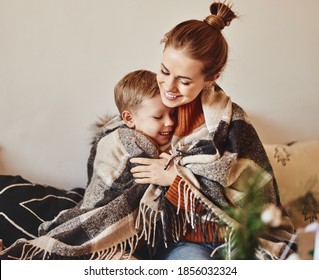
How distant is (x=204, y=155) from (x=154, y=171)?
0.38 feet

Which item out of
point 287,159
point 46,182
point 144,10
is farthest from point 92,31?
point 287,159

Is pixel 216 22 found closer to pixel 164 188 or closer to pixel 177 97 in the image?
pixel 177 97

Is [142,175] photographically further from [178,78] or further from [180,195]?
[178,78]

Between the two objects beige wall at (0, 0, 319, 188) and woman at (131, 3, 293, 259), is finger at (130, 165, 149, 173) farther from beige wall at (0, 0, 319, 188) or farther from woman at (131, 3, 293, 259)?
beige wall at (0, 0, 319, 188)

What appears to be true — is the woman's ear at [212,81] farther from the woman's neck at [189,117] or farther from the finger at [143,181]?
the finger at [143,181]

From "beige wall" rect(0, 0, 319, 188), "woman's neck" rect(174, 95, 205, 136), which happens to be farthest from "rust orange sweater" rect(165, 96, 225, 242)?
"beige wall" rect(0, 0, 319, 188)

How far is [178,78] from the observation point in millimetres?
1019

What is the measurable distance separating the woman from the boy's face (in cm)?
2

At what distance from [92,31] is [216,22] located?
0.31 meters

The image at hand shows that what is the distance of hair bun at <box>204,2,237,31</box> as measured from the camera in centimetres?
101

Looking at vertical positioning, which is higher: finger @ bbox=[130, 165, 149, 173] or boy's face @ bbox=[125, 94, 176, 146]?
boy's face @ bbox=[125, 94, 176, 146]

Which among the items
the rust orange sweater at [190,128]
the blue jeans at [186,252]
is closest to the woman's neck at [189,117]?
the rust orange sweater at [190,128]

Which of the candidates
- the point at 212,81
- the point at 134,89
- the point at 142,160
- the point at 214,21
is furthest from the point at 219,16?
the point at 142,160

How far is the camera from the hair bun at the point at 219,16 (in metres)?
1.01
